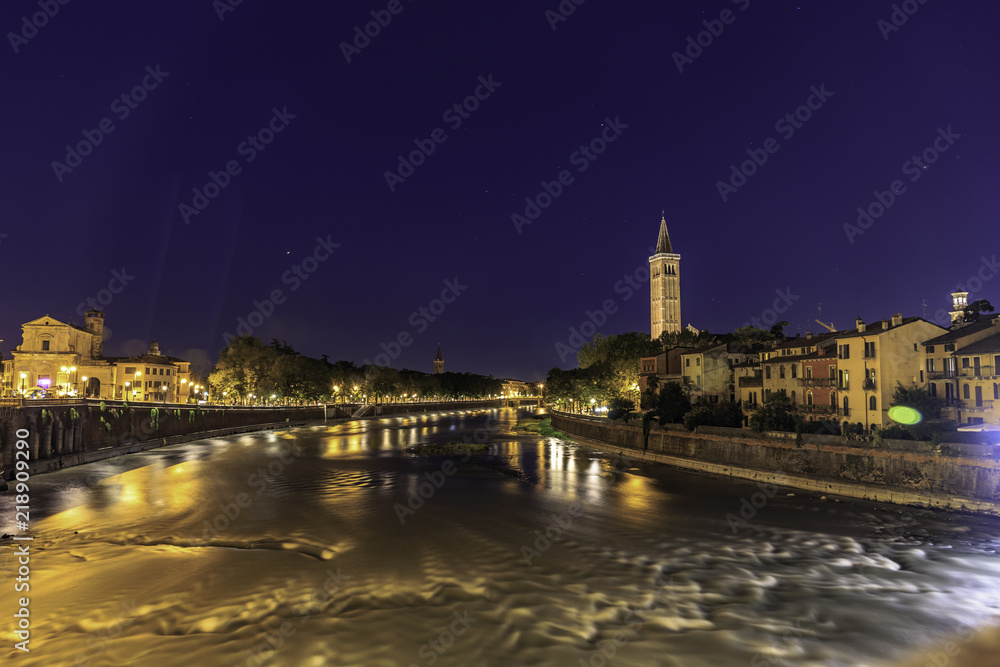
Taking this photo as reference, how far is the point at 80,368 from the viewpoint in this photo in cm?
8625

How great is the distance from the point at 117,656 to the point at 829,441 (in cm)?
3504

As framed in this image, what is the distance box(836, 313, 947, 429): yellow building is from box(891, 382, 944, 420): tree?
7.94 ft

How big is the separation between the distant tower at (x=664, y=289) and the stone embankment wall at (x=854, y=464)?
421ft

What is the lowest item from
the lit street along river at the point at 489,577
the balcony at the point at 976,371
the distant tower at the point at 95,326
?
the lit street along river at the point at 489,577

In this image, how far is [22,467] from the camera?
3484cm

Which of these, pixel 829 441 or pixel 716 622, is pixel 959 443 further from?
pixel 716 622

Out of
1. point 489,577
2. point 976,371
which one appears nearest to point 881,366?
Result: point 976,371

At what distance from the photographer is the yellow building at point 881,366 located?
38.3m

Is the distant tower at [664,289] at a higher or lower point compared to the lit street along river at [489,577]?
higher

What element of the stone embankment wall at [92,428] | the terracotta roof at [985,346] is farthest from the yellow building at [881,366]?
the stone embankment wall at [92,428]

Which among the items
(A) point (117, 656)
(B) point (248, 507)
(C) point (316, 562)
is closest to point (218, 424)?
(B) point (248, 507)

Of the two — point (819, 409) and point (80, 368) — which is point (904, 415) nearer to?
point (819, 409)

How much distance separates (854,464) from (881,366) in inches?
402

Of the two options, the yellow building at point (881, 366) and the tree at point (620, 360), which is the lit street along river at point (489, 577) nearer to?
the yellow building at point (881, 366)
